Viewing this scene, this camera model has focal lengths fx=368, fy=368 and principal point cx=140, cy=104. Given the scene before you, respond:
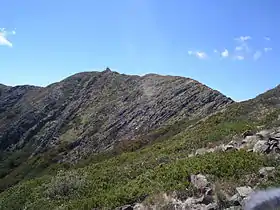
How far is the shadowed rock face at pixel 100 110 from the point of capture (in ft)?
265

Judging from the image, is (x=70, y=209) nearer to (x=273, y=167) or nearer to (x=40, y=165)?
(x=273, y=167)

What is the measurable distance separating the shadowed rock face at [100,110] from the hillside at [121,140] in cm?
36

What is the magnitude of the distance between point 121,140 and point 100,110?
2943 cm

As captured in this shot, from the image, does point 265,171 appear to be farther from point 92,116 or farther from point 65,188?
point 92,116

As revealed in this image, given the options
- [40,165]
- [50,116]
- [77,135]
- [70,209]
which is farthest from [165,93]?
[70,209]

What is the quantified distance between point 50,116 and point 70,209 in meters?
110

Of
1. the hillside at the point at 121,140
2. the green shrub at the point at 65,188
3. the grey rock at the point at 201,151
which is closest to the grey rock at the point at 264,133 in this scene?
the hillside at the point at 121,140

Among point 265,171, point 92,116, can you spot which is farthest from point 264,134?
point 92,116

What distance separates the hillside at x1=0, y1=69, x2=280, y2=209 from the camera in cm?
1716

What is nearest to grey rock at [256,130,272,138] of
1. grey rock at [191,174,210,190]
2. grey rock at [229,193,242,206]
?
grey rock at [191,174,210,190]

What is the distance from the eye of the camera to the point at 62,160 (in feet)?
260

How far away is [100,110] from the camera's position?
105m

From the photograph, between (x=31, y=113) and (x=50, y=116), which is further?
(x=31, y=113)

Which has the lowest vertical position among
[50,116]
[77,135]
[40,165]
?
[40,165]
